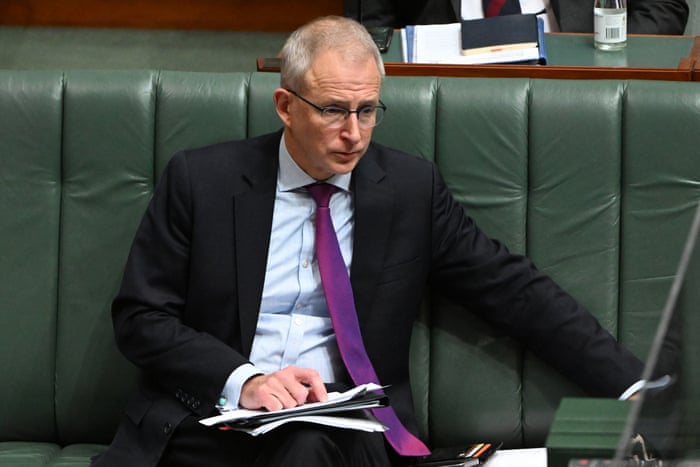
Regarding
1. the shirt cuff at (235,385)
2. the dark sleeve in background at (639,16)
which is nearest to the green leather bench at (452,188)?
the shirt cuff at (235,385)

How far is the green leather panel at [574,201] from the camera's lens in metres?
2.39

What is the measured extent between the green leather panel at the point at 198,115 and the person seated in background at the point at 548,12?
1447 millimetres

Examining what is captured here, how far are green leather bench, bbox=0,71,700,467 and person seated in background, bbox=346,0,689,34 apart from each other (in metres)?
1.20

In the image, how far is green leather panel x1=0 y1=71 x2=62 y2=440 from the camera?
2.46 metres

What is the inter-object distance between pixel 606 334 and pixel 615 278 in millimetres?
129

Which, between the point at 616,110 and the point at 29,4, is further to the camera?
the point at 29,4

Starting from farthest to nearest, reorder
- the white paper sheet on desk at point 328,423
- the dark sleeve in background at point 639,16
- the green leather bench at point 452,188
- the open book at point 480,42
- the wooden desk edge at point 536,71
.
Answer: the dark sleeve in background at point 639,16 → the open book at point 480,42 → the wooden desk edge at point 536,71 → the green leather bench at point 452,188 → the white paper sheet on desk at point 328,423

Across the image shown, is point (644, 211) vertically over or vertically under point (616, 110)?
under

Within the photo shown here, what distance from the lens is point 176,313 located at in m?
2.29

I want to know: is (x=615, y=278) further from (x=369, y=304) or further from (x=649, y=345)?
(x=369, y=304)

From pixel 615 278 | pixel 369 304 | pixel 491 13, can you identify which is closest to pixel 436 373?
pixel 369 304

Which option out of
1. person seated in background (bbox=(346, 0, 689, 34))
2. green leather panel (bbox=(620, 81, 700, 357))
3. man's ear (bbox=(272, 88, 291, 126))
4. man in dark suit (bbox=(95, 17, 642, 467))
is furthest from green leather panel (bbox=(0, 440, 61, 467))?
person seated in background (bbox=(346, 0, 689, 34))

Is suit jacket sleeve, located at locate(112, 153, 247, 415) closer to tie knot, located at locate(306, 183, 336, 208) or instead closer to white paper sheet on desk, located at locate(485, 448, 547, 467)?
tie knot, located at locate(306, 183, 336, 208)

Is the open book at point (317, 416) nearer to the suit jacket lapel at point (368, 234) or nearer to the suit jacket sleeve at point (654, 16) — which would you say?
the suit jacket lapel at point (368, 234)
